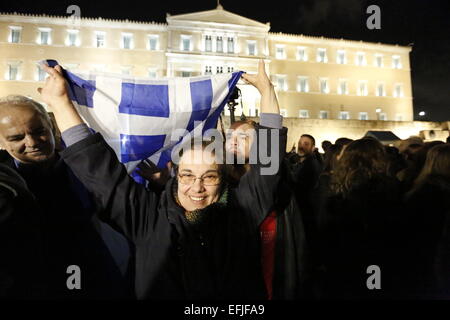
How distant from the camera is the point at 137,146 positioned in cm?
279

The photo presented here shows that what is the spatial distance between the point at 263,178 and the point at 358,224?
37.6 inches

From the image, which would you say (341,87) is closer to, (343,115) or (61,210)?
(343,115)

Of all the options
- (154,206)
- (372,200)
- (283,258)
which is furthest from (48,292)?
(372,200)

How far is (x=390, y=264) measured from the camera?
2201mm

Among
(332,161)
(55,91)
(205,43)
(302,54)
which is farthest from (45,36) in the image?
(332,161)

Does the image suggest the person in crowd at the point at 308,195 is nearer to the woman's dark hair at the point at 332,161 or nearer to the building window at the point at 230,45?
the woman's dark hair at the point at 332,161

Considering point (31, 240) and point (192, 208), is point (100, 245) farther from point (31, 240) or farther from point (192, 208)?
point (192, 208)

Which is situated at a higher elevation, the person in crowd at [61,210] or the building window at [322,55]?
the building window at [322,55]

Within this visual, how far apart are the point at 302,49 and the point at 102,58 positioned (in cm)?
2038

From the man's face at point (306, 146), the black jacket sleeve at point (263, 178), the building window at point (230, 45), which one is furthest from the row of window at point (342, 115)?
the black jacket sleeve at point (263, 178)

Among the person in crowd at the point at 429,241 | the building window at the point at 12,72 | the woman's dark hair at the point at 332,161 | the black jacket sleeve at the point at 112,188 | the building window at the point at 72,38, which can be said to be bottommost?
the person in crowd at the point at 429,241

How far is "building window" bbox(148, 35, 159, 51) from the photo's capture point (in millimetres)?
29203

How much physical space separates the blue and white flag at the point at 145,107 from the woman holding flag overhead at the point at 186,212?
871 mm

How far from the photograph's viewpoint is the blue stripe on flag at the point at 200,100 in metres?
2.99
